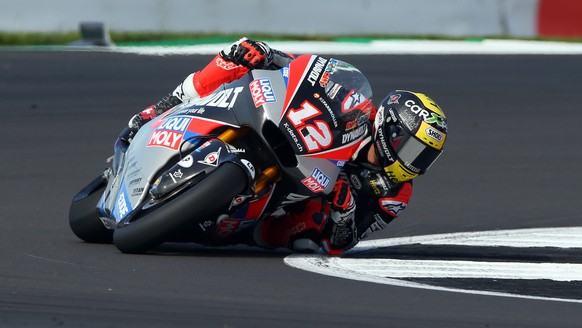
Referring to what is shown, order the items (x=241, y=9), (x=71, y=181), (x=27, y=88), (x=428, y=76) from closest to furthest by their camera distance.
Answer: (x=71, y=181) < (x=27, y=88) < (x=428, y=76) < (x=241, y=9)

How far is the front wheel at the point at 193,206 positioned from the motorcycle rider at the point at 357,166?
804 mm

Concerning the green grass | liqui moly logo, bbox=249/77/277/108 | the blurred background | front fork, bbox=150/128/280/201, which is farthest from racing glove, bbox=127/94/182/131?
the blurred background

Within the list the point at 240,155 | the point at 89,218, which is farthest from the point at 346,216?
the point at 89,218

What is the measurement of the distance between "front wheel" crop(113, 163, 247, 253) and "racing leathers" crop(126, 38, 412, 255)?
0.82 metres

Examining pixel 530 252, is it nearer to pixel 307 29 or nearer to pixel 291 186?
pixel 291 186

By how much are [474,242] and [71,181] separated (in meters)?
3.34

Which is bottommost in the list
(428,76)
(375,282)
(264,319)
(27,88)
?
(27,88)

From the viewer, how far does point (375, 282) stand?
570cm

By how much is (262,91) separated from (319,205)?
869 mm

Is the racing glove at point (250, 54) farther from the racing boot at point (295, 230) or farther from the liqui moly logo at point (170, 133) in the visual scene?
the racing boot at point (295, 230)

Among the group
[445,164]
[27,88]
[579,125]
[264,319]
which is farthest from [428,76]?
[264,319]

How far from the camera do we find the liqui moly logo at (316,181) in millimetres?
6195

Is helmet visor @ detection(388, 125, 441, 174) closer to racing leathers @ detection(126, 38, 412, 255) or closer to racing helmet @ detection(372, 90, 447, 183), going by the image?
racing helmet @ detection(372, 90, 447, 183)

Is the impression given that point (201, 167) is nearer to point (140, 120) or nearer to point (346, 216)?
point (346, 216)
